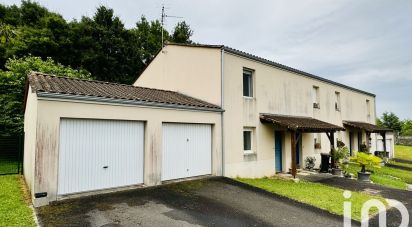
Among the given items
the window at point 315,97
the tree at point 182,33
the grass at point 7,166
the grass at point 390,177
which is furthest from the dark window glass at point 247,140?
Answer: the tree at point 182,33

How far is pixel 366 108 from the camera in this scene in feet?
88.9

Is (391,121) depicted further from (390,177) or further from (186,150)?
(186,150)

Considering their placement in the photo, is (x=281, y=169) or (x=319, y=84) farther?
(x=319, y=84)

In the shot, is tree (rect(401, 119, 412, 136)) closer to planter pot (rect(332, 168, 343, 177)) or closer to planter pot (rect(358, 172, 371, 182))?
planter pot (rect(332, 168, 343, 177))

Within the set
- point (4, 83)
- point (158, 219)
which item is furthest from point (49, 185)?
point (4, 83)

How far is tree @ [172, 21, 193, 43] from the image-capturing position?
3644 cm

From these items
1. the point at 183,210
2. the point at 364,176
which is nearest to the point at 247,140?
the point at 364,176

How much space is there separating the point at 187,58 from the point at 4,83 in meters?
13.8

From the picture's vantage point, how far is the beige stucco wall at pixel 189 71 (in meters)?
12.6

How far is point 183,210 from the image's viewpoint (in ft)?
24.7

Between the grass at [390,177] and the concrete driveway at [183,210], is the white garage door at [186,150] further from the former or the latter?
the grass at [390,177]

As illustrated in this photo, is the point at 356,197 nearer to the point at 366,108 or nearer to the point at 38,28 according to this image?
the point at 366,108

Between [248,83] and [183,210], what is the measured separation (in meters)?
8.36

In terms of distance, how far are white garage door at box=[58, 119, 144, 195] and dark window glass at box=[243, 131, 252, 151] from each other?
19.1 feet
